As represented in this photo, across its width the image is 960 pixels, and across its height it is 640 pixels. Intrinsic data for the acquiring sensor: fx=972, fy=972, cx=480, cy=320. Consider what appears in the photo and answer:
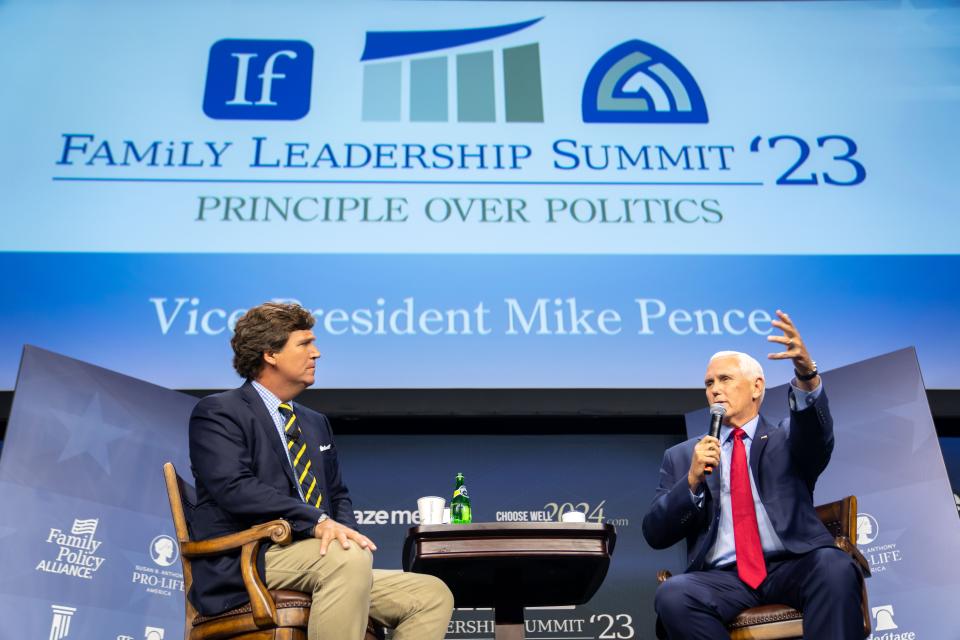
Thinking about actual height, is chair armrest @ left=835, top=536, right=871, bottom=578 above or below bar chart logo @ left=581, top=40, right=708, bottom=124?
below

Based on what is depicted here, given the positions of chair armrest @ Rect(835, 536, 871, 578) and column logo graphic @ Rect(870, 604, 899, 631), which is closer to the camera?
chair armrest @ Rect(835, 536, 871, 578)

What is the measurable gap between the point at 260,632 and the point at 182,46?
11.3 feet

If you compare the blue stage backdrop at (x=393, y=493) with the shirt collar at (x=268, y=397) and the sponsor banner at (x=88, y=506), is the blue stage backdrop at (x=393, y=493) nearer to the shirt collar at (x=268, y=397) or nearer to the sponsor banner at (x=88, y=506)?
the sponsor banner at (x=88, y=506)

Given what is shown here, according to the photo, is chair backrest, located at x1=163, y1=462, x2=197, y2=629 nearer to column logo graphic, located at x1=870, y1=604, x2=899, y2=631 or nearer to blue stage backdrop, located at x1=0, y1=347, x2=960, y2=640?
blue stage backdrop, located at x1=0, y1=347, x2=960, y2=640

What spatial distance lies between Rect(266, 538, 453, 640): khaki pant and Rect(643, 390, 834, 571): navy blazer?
732 mm

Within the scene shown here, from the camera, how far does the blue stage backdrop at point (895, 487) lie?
3631mm

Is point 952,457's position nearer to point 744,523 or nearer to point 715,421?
point 744,523

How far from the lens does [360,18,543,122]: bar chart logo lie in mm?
4746

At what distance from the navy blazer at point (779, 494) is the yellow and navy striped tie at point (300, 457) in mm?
1004

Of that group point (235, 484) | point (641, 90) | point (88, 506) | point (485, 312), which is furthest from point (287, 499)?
point (641, 90)

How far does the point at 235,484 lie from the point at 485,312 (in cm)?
197

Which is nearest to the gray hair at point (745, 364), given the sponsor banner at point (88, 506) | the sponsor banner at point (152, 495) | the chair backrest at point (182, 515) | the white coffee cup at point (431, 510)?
the white coffee cup at point (431, 510)

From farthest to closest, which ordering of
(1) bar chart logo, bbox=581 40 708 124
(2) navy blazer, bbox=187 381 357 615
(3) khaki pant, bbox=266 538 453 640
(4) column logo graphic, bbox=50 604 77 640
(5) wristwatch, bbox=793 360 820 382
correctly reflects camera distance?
(1) bar chart logo, bbox=581 40 708 124 → (4) column logo graphic, bbox=50 604 77 640 → (5) wristwatch, bbox=793 360 820 382 → (2) navy blazer, bbox=187 381 357 615 → (3) khaki pant, bbox=266 538 453 640

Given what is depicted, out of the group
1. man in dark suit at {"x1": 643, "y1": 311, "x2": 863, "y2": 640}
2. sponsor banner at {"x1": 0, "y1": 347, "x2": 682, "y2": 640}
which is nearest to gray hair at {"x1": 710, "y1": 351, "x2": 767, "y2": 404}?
man in dark suit at {"x1": 643, "y1": 311, "x2": 863, "y2": 640}
